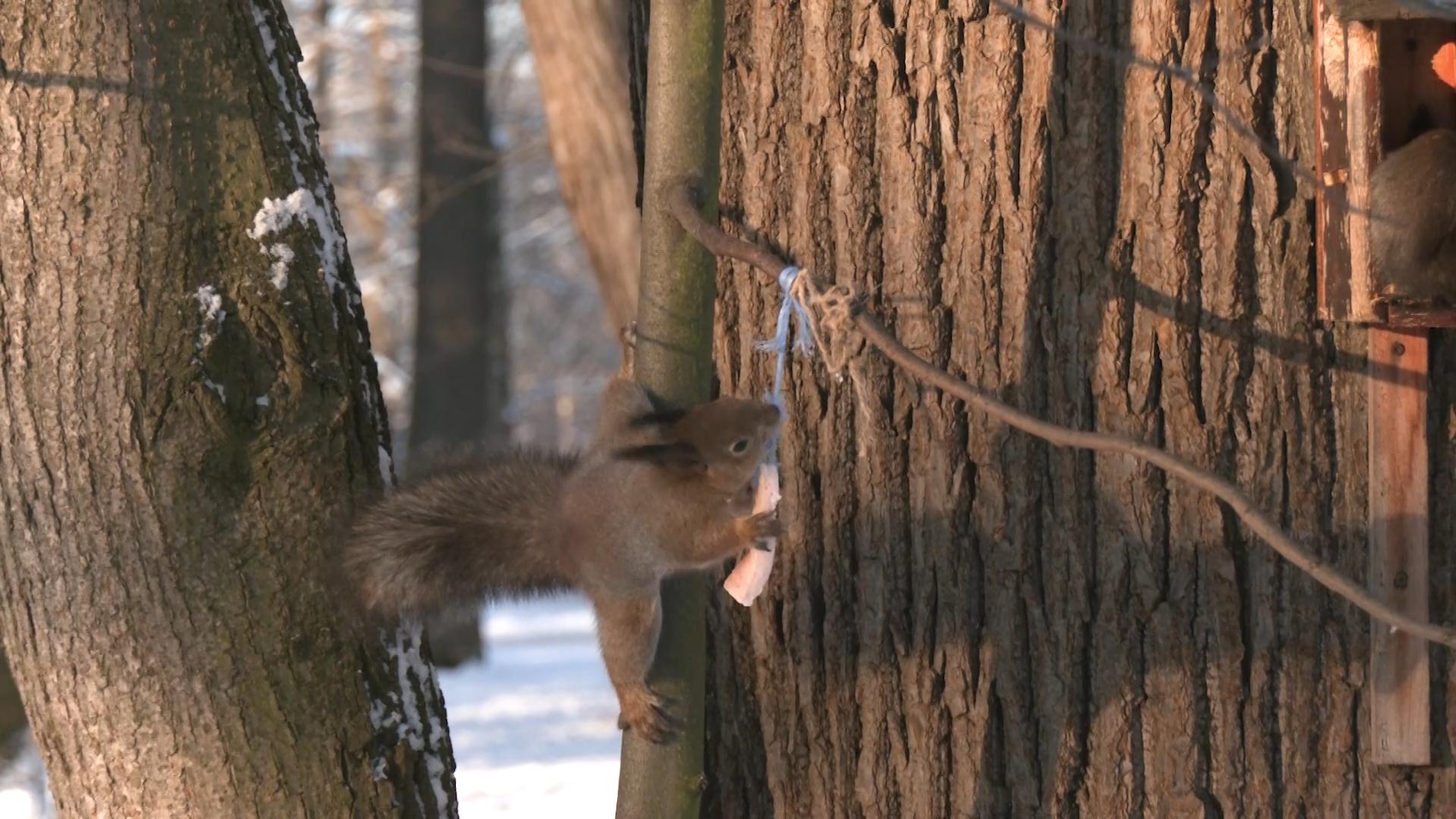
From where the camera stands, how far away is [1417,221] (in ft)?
8.01

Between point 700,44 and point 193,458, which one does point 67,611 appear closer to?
point 193,458

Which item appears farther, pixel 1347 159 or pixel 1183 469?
pixel 1347 159

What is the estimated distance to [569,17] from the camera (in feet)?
21.9

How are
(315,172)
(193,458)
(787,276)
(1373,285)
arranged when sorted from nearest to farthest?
(787,276)
(1373,285)
(193,458)
(315,172)

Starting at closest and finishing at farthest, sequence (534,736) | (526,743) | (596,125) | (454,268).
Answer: (596,125) < (526,743) < (534,736) < (454,268)

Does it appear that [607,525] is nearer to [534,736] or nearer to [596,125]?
[596,125]

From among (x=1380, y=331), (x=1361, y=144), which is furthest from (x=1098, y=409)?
(x=1361, y=144)

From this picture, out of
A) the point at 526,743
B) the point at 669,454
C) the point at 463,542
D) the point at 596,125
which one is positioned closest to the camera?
the point at 669,454

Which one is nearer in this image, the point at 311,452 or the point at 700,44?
the point at 700,44

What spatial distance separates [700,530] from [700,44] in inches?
25.2

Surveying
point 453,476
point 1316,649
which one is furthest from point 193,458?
→ point 1316,649

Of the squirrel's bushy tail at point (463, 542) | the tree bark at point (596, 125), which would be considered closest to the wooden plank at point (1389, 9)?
the squirrel's bushy tail at point (463, 542)

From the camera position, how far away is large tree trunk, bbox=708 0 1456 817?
2.46 meters

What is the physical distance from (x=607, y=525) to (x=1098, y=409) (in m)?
0.81
